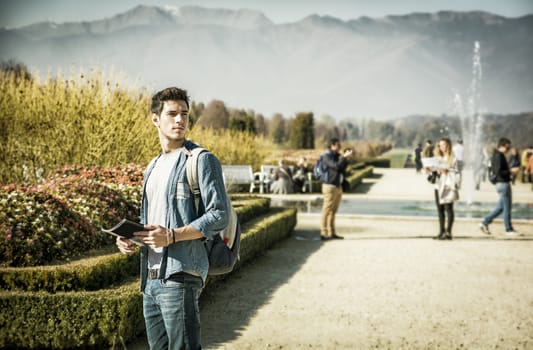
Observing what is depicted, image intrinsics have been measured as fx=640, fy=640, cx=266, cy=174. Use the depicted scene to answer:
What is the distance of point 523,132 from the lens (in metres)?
132

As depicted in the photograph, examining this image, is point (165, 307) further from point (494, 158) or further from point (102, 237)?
point (494, 158)

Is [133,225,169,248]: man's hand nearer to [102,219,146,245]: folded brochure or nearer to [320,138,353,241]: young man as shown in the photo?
[102,219,146,245]: folded brochure

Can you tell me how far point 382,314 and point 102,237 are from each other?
305cm

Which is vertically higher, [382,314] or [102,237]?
[102,237]

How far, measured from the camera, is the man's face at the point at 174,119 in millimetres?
3064

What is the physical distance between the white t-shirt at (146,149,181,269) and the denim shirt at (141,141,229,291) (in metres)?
0.03

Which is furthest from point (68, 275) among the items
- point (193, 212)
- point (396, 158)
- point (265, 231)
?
Result: point (396, 158)

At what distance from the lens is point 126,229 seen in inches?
108

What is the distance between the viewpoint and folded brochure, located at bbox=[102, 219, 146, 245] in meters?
2.71

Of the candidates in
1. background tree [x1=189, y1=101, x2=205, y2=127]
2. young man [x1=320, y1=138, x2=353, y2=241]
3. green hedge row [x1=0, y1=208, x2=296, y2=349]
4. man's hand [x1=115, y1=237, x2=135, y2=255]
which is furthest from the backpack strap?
background tree [x1=189, y1=101, x2=205, y2=127]

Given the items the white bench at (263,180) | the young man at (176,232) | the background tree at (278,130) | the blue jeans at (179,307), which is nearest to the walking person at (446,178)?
the young man at (176,232)

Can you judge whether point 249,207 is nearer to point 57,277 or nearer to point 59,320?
point 57,277

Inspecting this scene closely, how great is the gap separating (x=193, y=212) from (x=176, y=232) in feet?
0.60

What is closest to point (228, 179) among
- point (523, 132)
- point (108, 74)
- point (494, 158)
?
point (108, 74)
